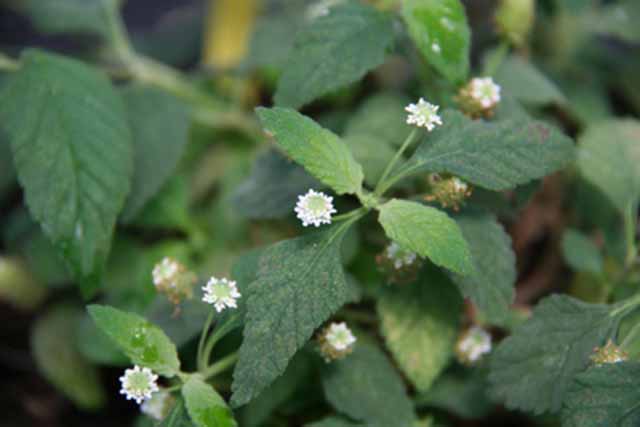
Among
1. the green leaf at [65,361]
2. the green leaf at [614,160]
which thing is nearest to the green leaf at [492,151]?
the green leaf at [614,160]

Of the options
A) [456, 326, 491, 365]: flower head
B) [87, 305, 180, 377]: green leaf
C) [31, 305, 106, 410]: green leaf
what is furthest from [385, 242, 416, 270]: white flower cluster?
[31, 305, 106, 410]: green leaf

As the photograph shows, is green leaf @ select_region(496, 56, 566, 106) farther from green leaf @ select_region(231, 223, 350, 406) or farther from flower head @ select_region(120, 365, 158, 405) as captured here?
flower head @ select_region(120, 365, 158, 405)

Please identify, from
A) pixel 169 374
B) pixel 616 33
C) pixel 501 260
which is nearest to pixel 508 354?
pixel 501 260

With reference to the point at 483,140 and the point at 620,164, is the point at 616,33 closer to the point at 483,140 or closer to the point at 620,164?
the point at 620,164

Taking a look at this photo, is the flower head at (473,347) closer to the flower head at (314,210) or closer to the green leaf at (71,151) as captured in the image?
the flower head at (314,210)

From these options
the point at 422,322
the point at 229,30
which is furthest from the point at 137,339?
the point at 229,30

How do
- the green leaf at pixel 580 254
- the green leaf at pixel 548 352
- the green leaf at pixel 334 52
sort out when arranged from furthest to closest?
the green leaf at pixel 580 254, the green leaf at pixel 334 52, the green leaf at pixel 548 352
